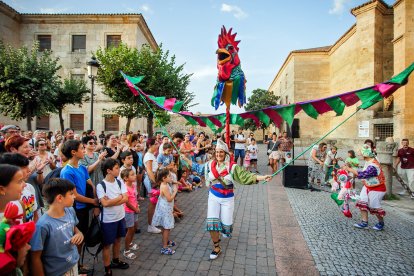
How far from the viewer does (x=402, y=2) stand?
505 inches

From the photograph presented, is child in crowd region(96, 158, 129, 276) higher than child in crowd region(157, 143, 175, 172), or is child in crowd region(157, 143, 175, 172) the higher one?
child in crowd region(157, 143, 175, 172)

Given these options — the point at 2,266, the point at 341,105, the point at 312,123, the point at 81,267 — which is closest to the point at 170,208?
the point at 81,267

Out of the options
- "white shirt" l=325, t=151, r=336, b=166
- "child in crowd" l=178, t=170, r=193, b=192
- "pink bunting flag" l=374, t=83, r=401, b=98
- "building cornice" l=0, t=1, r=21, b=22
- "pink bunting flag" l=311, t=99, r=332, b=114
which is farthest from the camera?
"building cornice" l=0, t=1, r=21, b=22

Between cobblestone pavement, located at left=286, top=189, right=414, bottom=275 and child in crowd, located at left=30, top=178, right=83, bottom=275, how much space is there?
3.29m

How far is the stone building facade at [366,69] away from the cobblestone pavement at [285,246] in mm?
9793

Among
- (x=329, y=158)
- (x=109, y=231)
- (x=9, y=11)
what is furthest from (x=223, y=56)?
(x=9, y=11)

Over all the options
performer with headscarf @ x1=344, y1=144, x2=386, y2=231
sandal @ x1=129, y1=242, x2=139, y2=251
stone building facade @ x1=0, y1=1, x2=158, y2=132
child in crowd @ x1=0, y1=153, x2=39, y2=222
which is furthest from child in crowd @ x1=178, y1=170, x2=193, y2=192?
stone building facade @ x1=0, y1=1, x2=158, y2=132

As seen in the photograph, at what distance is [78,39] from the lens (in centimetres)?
2445

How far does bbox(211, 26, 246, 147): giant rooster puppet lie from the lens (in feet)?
14.3

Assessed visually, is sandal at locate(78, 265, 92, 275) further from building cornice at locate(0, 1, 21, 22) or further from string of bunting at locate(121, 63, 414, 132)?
building cornice at locate(0, 1, 21, 22)

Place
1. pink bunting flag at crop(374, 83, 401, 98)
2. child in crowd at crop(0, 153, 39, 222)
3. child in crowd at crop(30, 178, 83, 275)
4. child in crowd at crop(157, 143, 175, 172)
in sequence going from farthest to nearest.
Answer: child in crowd at crop(157, 143, 175, 172)
pink bunting flag at crop(374, 83, 401, 98)
child in crowd at crop(0, 153, 39, 222)
child in crowd at crop(30, 178, 83, 275)

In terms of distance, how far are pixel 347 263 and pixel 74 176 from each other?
4170 mm

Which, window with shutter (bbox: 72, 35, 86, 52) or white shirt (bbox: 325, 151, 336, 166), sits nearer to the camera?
white shirt (bbox: 325, 151, 336, 166)

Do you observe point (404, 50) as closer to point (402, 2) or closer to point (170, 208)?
point (402, 2)
